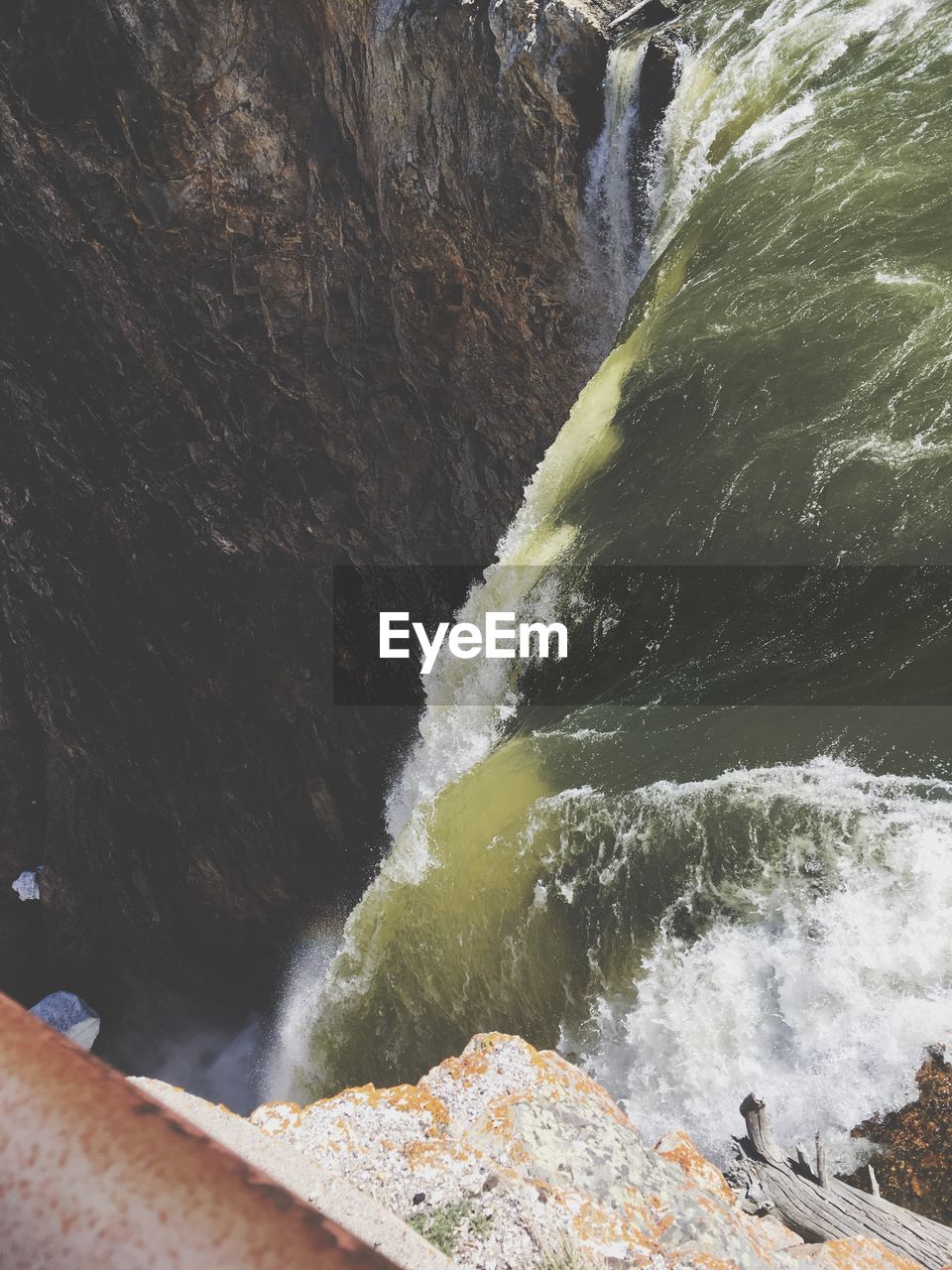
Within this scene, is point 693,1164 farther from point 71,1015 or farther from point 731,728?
point 71,1015

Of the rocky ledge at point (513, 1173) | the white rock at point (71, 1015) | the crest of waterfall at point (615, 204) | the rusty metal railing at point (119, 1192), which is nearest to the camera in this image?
the rusty metal railing at point (119, 1192)

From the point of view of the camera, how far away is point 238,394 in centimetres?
1058

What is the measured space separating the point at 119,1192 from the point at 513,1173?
2004 mm

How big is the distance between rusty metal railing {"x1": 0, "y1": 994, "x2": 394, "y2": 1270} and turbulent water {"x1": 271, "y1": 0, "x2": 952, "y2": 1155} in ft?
12.0

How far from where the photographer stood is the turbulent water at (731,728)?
3.86 meters

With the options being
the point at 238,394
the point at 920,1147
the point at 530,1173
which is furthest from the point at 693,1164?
the point at 238,394

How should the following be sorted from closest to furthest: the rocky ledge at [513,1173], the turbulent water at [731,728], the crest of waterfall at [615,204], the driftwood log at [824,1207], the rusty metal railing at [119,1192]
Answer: the rusty metal railing at [119,1192] → the rocky ledge at [513,1173] → the driftwood log at [824,1207] → the turbulent water at [731,728] → the crest of waterfall at [615,204]

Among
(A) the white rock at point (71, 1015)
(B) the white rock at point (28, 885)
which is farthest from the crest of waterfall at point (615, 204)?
(A) the white rock at point (71, 1015)

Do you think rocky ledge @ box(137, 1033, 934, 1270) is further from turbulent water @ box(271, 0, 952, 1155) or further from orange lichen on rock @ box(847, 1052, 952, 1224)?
turbulent water @ box(271, 0, 952, 1155)

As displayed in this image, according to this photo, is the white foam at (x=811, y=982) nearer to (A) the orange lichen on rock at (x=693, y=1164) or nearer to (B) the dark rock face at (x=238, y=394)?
(A) the orange lichen on rock at (x=693, y=1164)

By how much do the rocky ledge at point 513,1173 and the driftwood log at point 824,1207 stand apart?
0.21 metres

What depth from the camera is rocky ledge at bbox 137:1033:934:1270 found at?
199 cm

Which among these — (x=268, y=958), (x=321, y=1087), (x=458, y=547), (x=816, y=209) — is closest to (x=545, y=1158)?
(x=321, y=1087)

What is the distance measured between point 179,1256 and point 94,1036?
46.7ft
